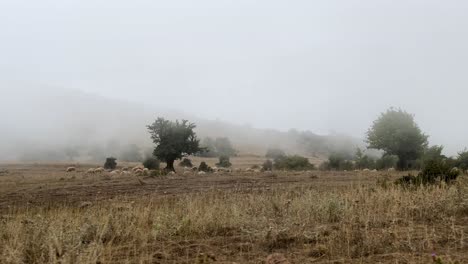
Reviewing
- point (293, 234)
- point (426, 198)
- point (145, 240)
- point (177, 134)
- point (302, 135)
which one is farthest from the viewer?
point (302, 135)

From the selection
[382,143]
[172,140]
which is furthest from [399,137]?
[172,140]

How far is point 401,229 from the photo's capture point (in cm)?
658

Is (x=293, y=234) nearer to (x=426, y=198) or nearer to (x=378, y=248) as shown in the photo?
(x=378, y=248)

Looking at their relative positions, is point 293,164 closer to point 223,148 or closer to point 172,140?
point 172,140

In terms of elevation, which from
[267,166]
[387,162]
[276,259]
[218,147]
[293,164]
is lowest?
[267,166]

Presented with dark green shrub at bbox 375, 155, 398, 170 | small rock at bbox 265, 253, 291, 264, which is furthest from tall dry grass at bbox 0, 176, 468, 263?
dark green shrub at bbox 375, 155, 398, 170

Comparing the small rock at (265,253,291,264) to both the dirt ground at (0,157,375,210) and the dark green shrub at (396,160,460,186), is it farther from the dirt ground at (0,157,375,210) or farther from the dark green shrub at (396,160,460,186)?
the dark green shrub at (396,160,460,186)

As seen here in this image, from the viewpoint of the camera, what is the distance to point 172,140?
34.7 m

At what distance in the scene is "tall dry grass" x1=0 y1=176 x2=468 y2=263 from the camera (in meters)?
5.13

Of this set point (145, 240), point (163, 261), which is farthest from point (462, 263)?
point (145, 240)

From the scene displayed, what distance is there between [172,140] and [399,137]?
63.0 ft

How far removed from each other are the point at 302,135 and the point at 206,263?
123 m

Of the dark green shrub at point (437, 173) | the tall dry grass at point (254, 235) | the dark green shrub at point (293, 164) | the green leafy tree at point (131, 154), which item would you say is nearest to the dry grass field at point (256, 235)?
the tall dry grass at point (254, 235)

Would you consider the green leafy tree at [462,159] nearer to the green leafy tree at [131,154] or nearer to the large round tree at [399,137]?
the large round tree at [399,137]
